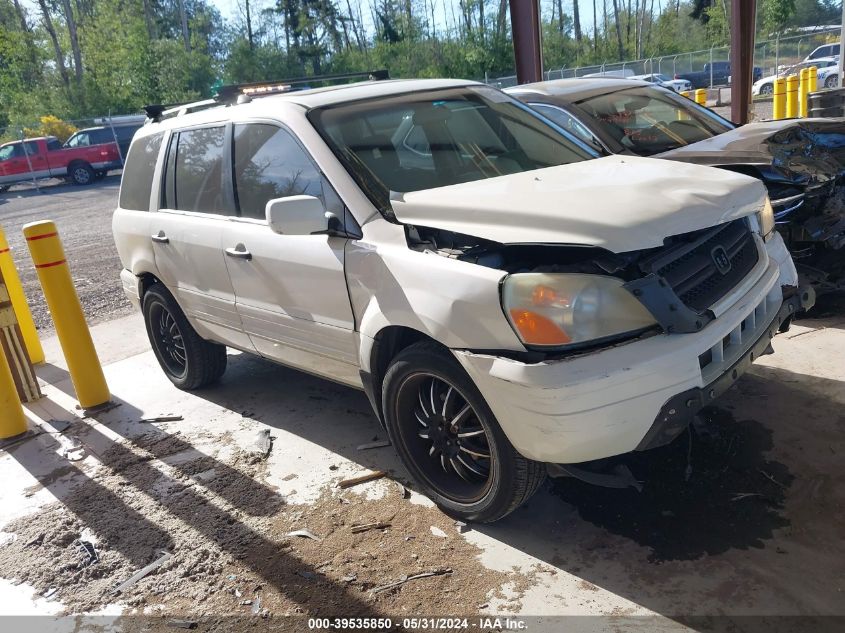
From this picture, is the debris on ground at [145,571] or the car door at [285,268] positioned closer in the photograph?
the debris on ground at [145,571]

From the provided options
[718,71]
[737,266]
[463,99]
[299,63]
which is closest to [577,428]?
[737,266]

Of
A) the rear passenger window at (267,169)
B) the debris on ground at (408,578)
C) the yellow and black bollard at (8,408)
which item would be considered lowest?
the debris on ground at (408,578)

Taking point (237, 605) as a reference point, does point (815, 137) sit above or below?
above

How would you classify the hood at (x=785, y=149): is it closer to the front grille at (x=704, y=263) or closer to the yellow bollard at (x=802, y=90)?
the front grille at (x=704, y=263)

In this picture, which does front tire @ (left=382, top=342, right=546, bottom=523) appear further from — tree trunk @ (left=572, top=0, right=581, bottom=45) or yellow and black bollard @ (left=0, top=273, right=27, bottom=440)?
tree trunk @ (left=572, top=0, right=581, bottom=45)

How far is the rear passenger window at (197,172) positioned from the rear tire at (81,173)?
26.2m

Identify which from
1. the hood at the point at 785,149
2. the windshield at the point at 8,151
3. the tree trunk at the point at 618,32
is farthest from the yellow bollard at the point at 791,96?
the tree trunk at the point at 618,32

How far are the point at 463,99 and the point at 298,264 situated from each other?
4.67 ft

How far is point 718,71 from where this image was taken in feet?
108

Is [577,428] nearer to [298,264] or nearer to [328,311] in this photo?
[328,311]

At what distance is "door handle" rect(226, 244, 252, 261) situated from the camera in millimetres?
4059

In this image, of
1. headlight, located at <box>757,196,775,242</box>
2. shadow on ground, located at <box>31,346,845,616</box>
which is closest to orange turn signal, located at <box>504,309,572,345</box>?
shadow on ground, located at <box>31,346,845,616</box>

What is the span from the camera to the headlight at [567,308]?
2674 mm

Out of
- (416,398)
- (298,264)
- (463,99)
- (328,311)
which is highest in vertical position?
(463,99)
